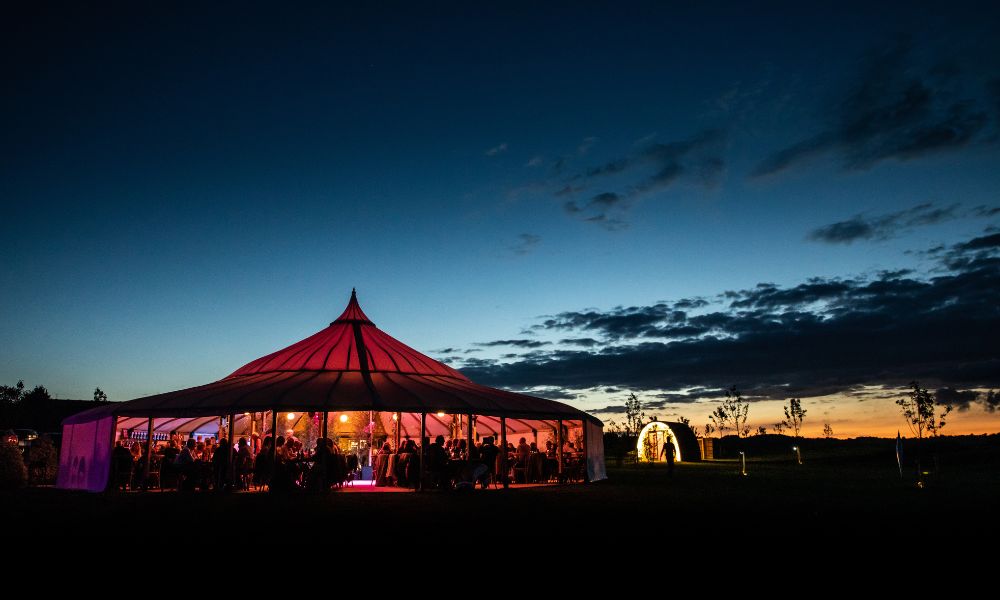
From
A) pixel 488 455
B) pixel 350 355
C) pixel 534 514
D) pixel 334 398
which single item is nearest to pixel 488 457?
pixel 488 455

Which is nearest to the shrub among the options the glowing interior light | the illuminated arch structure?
the illuminated arch structure

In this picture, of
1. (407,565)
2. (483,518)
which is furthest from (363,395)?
(407,565)

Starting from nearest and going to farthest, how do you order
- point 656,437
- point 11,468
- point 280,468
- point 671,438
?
point 280,468, point 11,468, point 671,438, point 656,437

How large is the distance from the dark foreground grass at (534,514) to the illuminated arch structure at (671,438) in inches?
954

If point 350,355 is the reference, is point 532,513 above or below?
below

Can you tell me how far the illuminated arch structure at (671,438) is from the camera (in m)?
37.5

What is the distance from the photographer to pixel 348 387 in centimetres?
1557

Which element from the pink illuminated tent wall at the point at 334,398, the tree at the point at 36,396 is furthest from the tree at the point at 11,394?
the pink illuminated tent wall at the point at 334,398

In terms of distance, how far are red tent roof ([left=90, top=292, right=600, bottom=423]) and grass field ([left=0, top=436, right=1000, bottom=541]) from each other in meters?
2.04

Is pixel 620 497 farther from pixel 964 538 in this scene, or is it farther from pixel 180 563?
pixel 180 563

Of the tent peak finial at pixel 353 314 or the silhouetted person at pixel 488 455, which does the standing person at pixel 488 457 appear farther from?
the tent peak finial at pixel 353 314

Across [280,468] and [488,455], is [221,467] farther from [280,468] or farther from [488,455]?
[488,455]

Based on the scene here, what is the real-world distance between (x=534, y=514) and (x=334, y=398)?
6.93m

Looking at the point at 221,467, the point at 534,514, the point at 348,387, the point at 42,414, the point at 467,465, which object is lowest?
the point at 534,514
